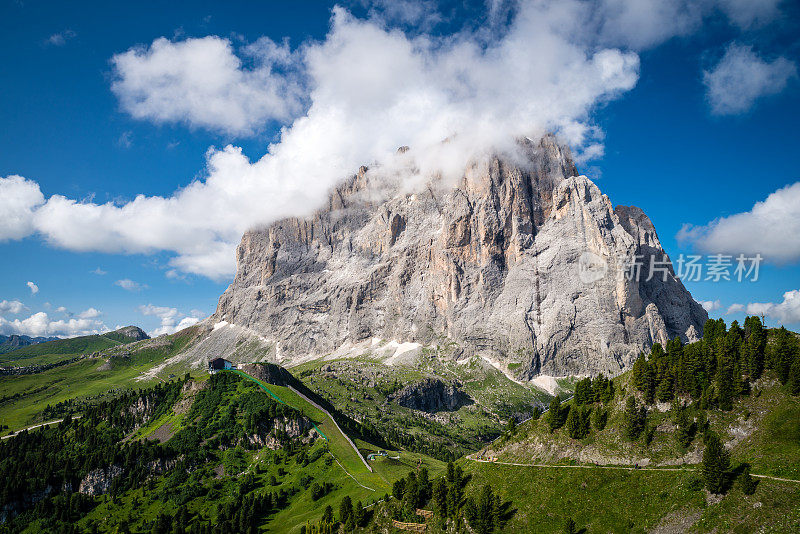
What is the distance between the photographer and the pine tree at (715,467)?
62.6 metres

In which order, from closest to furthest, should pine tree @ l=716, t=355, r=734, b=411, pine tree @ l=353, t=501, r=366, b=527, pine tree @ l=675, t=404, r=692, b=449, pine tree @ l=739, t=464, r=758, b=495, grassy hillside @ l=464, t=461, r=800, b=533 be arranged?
grassy hillside @ l=464, t=461, r=800, b=533 < pine tree @ l=739, t=464, r=758, b=495 < pine tree @ l=675, t=404, r=692, b=449 < pine tree @ l=716, t=355, r=734, b=411 < pine tree @ l=353, t=501, r=366, b=527

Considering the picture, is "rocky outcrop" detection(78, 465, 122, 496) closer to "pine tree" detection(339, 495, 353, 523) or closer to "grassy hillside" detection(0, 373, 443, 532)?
"grassy hillside" detection(0, 373, 443, 532)

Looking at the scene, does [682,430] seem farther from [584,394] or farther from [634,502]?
[584,394]

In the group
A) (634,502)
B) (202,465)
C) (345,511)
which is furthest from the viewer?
(202,465)

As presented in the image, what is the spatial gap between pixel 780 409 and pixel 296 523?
109 m

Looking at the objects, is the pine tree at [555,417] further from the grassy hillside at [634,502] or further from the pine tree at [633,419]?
the pine tree at [633,419]

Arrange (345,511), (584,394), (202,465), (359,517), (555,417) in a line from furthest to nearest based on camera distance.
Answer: (202,465) < (345,511) < (359,517) < (584,394) < (555,417)

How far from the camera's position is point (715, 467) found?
63188 mm

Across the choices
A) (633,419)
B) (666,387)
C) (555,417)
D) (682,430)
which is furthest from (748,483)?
(555,417)

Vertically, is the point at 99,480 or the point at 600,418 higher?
the point at 600,418

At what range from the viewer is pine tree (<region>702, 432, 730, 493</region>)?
62625 millimetres

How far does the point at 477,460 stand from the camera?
99562 mm

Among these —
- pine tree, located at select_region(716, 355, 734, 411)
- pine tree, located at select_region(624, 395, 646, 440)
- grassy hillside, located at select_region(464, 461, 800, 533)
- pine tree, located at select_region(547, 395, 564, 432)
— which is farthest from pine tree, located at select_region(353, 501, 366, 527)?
pine tree, located at select_region(716, 355, 734, 411)

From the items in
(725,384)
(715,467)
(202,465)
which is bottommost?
(202,465)
